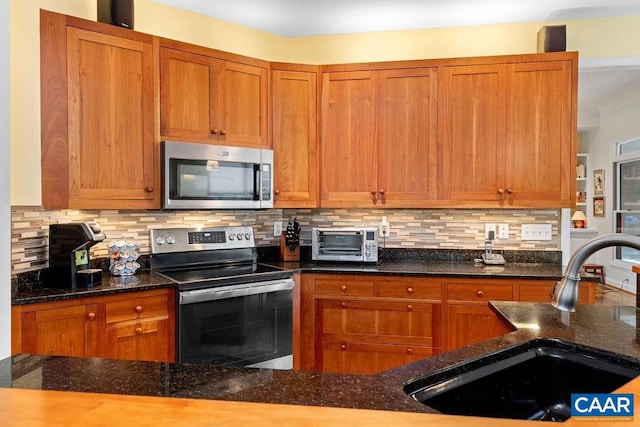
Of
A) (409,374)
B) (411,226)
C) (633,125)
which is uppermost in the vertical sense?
(633,125)

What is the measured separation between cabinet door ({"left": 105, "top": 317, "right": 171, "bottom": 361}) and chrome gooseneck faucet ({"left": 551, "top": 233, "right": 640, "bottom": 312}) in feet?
6.60

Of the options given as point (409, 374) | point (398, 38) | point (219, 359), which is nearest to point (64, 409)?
point (409, 374)

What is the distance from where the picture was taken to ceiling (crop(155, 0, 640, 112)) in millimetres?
3125

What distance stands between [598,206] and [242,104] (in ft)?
23.4

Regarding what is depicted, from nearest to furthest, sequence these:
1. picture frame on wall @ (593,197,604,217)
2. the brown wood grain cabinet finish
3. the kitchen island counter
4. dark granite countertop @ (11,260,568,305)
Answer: the kitchen island counter, dark granite countertop @ (11,260,568,305), the brown wood grain cabinet finish, picture frame on wall @ (593,197,604,217)

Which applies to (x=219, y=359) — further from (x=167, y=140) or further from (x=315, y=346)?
(x=167, y=140)

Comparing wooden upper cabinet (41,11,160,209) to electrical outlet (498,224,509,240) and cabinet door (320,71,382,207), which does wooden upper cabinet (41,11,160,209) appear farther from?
electrical outlet (498,224,509,240)

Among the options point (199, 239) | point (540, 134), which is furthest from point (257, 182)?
point (540, 134)

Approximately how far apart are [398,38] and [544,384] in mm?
2896

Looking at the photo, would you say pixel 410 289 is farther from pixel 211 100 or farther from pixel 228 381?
pixel 228 381

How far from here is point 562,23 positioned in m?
3.35

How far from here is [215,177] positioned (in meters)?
3.03

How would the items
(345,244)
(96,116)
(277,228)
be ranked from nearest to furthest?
(96,116) → (345,244) → (277,228)

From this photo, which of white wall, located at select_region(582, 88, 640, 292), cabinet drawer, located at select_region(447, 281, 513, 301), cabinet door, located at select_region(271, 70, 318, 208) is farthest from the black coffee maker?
white wall, located at select_region(582, 88, 640, 292)
